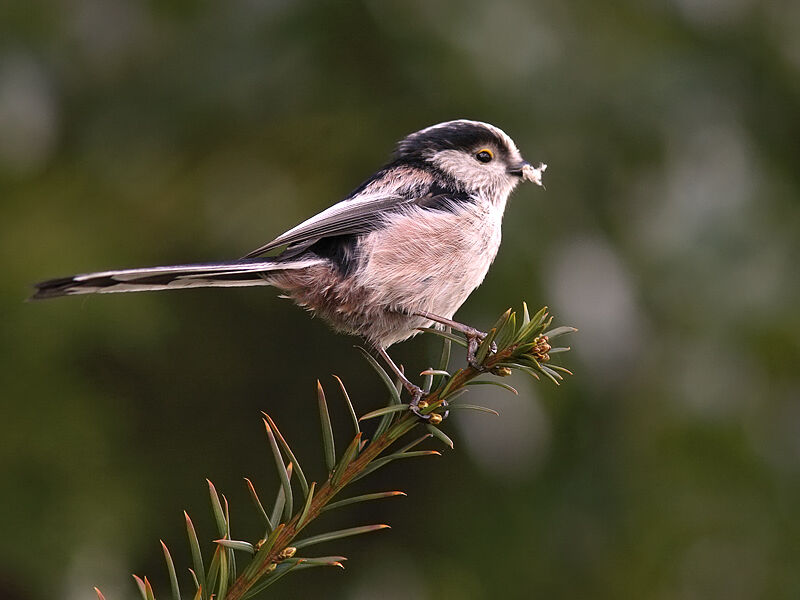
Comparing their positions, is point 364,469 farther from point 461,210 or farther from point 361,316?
point 461,210

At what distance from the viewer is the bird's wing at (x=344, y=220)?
2554mm

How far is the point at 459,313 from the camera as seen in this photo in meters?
3.67

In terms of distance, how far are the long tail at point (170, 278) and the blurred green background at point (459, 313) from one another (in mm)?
1362

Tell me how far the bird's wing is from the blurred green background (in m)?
0.92

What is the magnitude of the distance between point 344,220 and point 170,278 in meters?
0.67

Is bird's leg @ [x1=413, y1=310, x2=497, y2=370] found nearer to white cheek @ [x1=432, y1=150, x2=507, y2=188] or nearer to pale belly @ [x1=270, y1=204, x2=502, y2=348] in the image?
pale belly @ [x1=270, y1=204, x2=502, y2=348]

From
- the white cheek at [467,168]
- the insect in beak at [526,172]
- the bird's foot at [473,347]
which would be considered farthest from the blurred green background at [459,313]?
the bird's foot at [473,347]

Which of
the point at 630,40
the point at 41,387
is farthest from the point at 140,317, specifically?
the point at 630,40

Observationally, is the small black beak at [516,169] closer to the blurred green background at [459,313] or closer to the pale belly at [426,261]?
the pale belly at [426,261]

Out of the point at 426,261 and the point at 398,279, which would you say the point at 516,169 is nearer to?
the point at 426,261

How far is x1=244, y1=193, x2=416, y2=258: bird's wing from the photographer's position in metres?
2.55

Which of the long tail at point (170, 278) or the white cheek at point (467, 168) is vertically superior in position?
the white cheek at point (467, 168)

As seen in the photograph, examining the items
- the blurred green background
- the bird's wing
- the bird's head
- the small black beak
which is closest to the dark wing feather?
the bird's wing

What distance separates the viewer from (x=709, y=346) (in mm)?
3643
